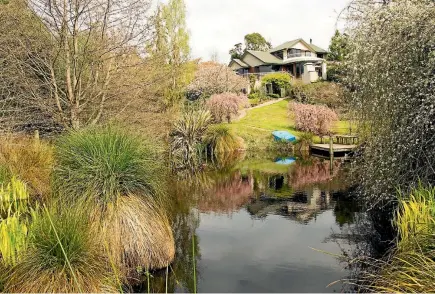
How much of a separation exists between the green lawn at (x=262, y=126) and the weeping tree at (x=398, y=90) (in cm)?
1671

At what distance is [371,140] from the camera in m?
8.91

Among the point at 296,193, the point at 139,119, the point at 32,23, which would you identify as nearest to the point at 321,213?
the point at 296,193

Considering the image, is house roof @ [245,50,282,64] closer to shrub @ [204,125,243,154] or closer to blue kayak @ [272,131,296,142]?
blue kayak @ [272,131,296,142]

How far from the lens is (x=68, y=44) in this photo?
9.60m

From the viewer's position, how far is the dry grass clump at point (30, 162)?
712cm

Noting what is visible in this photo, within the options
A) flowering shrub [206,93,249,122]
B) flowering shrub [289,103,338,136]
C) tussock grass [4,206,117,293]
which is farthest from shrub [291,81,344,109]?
tussock grass [4,206,117,293]

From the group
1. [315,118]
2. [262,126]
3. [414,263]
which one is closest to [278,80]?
[262,126]

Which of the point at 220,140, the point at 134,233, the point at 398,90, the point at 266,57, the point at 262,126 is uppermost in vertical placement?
the point at 266,57

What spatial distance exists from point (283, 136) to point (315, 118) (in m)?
2.39

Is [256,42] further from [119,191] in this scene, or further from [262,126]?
[119,191]

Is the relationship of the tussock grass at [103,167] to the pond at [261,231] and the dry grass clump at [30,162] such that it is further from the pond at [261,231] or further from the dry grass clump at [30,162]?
the pond at [261,231]

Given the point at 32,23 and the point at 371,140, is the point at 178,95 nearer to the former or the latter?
the point at 32,23

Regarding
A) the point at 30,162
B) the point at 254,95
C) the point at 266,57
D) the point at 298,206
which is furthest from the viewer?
the point at 266,57

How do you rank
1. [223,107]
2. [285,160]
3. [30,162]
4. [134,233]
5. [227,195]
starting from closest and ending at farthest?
1. [134,233]
2. [30,162]
3. [227,195]
4. [285,160]
5. [223,107]
